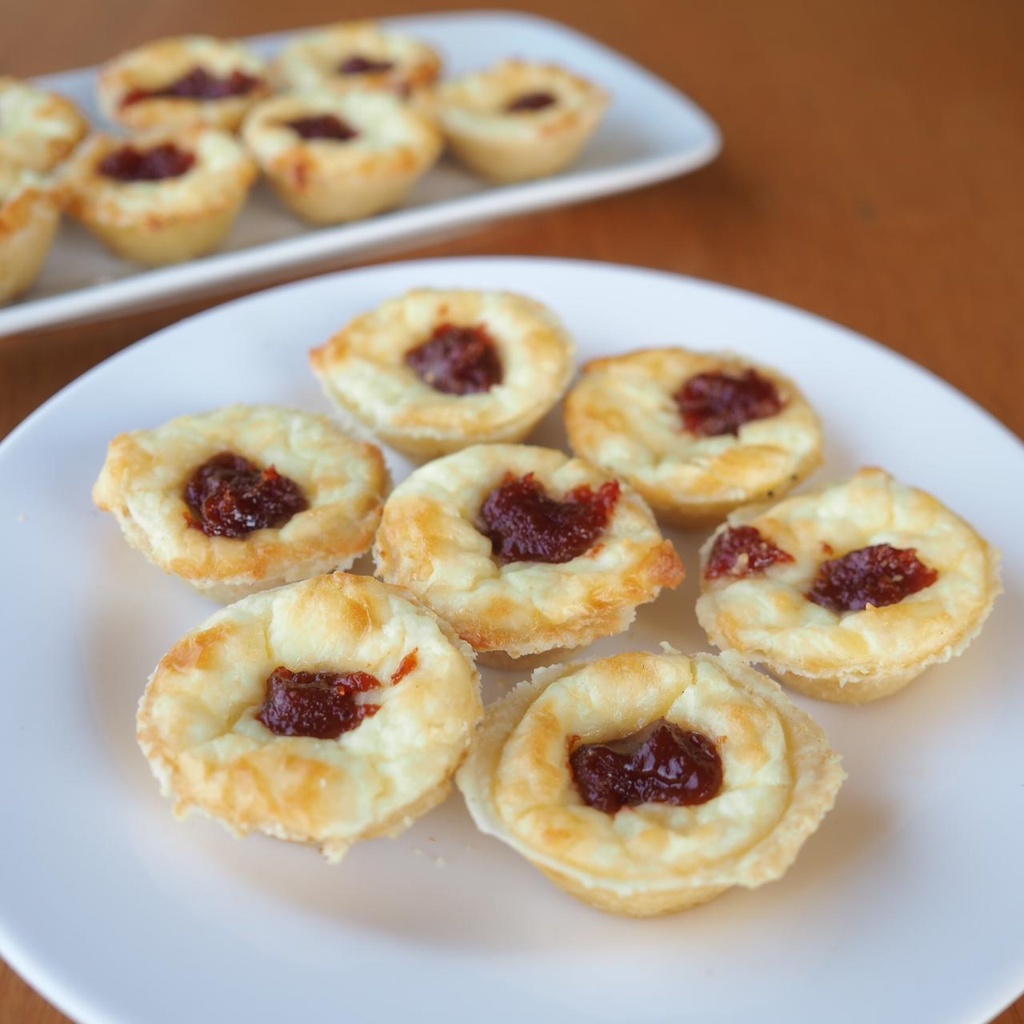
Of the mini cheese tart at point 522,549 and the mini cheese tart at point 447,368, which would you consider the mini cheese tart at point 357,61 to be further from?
the mini cheese tart at point 522,549

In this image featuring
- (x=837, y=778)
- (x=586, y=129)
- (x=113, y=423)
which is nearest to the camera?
(x=837, y=778)

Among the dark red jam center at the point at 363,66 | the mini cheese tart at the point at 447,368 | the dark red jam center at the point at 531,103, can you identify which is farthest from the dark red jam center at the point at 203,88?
the mini cheese tart at the point at 447,368

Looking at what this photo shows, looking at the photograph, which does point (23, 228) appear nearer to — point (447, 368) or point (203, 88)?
point (203, 88)

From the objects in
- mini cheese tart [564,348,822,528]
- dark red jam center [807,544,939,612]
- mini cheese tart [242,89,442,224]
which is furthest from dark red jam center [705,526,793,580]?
mini cheese tart [242,89,442,224]

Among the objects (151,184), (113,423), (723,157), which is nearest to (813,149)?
(723,157)

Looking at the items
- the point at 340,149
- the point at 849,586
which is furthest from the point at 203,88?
the point at 849,586

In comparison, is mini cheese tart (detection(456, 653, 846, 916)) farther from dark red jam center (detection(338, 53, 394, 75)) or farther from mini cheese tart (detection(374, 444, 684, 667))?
dark red jam center (detection(338, 53, 394, 75))

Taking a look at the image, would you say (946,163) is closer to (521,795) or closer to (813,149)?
(813,149)
